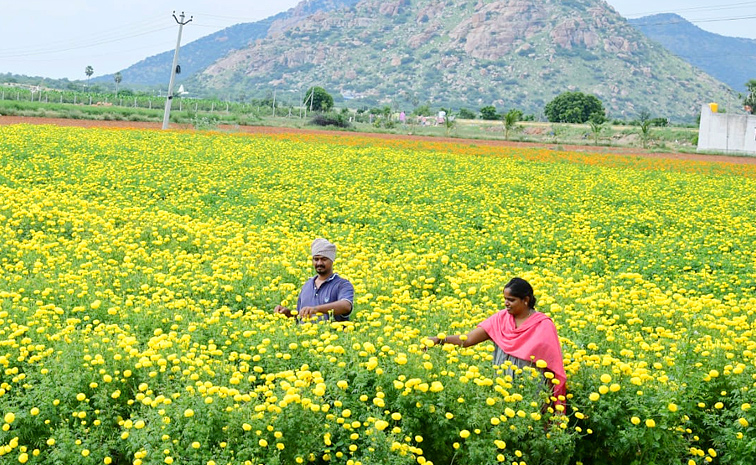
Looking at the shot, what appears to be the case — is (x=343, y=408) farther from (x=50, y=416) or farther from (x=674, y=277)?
(x=674, y=277)

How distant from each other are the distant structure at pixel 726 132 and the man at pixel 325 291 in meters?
47.6

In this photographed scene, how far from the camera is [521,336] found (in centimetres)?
515

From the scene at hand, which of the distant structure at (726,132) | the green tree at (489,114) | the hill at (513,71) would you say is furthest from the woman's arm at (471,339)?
the hill at (513,71)

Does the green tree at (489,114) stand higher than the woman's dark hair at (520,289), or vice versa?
the green tree at (489,114)

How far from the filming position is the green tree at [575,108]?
284ft

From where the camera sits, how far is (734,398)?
5004mm

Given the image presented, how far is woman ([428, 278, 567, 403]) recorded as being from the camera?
16.3ft

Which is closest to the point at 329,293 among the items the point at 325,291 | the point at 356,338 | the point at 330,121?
the point at 325,291

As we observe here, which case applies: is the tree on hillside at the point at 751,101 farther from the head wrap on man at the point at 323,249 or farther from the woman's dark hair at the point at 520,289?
the woman's dark hair at the point at 520,289

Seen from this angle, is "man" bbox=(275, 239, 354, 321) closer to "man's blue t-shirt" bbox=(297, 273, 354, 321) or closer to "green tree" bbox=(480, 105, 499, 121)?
"man's blue t-shirt" bbox=(297, 273, 354, 321)

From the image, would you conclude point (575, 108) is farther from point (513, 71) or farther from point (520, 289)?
point (513, 71)

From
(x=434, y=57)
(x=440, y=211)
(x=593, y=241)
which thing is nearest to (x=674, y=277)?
(x=593, y=241)

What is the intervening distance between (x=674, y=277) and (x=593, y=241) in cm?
169

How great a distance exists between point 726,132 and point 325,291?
166 ft
